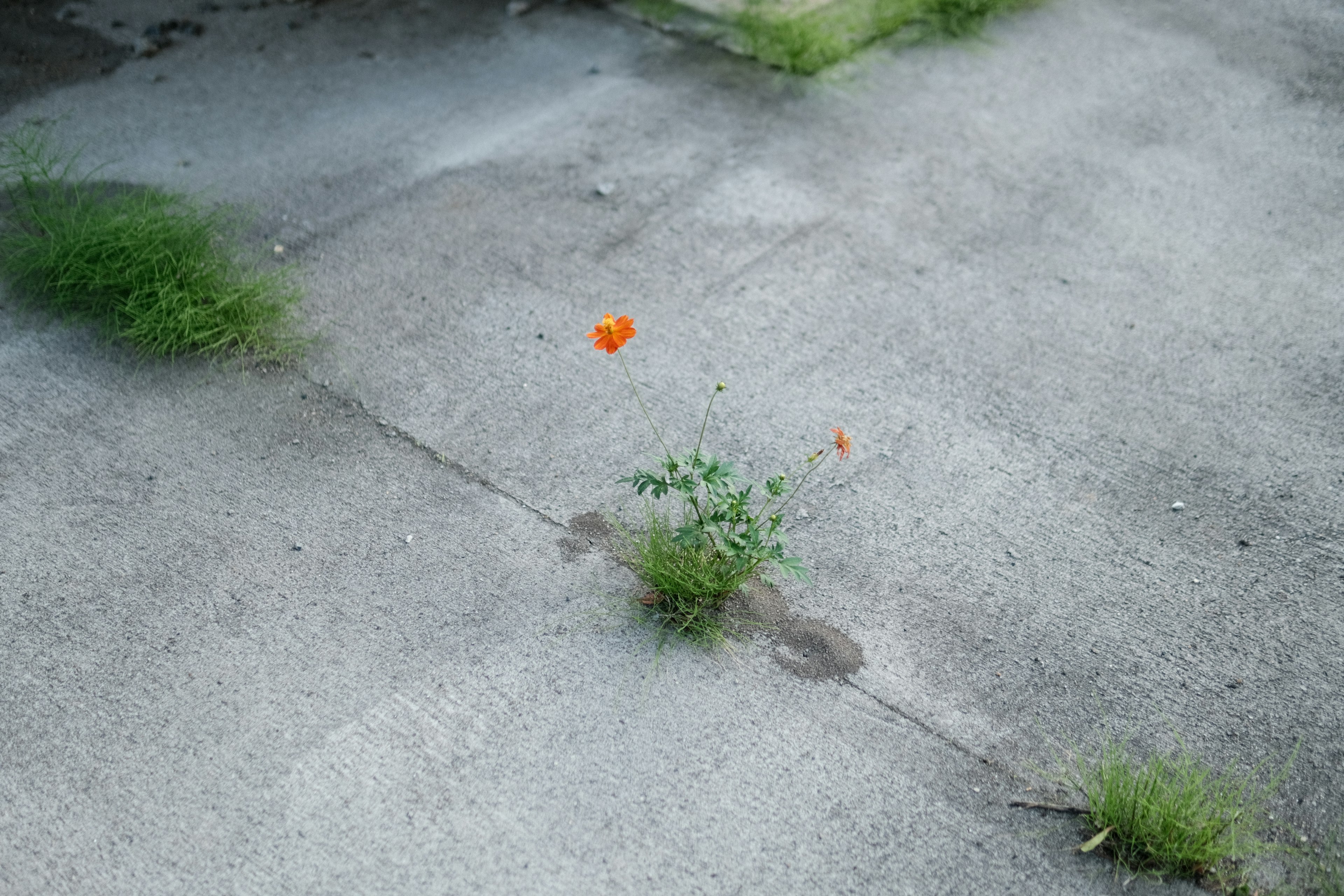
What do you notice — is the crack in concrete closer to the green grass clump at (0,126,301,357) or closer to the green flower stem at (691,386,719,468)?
the green flower stem at (691,386,719,468)

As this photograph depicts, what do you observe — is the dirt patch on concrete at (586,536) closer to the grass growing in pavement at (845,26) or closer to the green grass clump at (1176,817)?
the green grass clump at (1176,817)

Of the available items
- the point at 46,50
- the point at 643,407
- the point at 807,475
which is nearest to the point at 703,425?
the point at 643,407

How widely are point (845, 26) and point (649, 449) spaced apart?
10.7 feet

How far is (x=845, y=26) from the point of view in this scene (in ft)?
17.9

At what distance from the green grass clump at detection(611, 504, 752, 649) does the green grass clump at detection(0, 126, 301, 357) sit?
159 centimetres

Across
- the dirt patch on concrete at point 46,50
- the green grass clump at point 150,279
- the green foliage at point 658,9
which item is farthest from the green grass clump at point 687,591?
the dirt patch on concrete at point 46,50

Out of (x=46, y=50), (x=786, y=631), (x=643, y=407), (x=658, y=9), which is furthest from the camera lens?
(x=658, y=9)

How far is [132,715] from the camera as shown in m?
2.48

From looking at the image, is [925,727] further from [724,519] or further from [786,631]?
[724,519]

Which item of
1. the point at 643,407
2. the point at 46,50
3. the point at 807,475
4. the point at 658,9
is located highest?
the point at 46,50

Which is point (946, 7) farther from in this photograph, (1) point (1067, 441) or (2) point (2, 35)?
(2) point (2, 35)

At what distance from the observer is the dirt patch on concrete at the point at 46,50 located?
191 inches

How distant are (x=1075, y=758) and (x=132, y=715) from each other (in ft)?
7.16

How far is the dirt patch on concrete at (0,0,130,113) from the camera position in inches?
191
